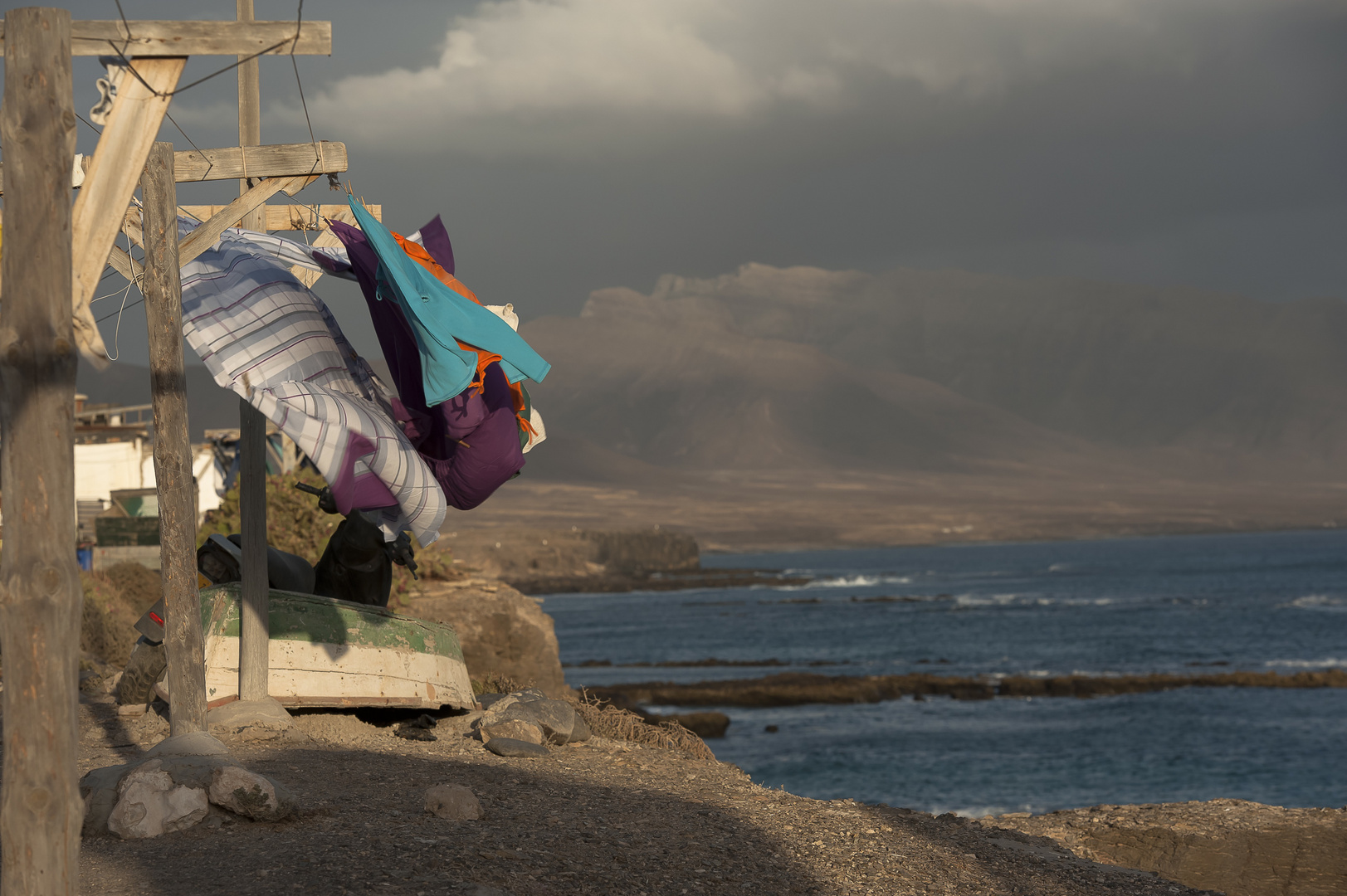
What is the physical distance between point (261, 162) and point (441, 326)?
Result: 85.8 inches

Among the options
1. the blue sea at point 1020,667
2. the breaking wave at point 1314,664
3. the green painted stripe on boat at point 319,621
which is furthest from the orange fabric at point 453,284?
the breaking wave at point 1314,664

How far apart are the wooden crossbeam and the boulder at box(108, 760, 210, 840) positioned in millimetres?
4401

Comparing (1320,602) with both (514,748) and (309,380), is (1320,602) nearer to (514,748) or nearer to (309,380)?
(514,748)

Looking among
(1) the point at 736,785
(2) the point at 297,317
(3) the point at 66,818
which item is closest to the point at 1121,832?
(1) the point at 736,785

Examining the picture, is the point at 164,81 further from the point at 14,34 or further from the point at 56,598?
the point at 56,598

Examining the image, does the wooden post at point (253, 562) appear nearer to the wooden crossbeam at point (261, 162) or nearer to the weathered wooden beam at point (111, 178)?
the wooden crossbeam at point (261, 162)

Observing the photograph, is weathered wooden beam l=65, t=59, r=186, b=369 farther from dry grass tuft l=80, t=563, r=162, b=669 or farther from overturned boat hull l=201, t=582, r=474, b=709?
dry grass tuft l=80, t=563, r=162, b=669

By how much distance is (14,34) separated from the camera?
4.66 meters

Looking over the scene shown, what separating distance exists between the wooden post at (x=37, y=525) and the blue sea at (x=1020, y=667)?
856cm

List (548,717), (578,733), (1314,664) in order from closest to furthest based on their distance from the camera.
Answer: (548,717) → (578,733) → (1314,664)

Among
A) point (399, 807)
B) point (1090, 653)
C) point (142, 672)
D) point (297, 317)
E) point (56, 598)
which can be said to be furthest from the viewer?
point (1090, 653)

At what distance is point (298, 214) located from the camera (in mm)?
10945

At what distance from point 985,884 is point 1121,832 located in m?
3.93

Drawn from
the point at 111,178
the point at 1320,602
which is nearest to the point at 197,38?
the point at 111,178
